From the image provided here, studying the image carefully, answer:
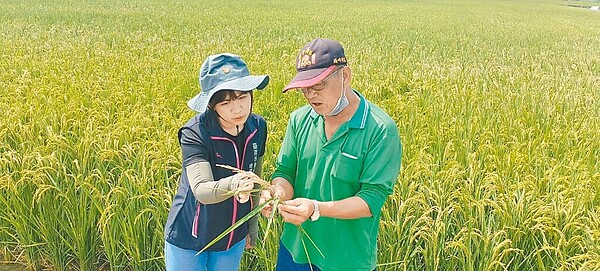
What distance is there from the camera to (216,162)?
200 centimetres

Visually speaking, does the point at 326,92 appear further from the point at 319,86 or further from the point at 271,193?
the point at 271,193

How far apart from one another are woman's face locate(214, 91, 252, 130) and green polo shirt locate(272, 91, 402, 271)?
0.24 meters

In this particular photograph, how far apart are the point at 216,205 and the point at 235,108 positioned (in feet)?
1.49

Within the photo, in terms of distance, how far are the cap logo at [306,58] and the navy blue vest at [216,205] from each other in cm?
42

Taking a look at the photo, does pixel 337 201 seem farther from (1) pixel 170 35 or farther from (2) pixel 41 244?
(1) pixel 170 35

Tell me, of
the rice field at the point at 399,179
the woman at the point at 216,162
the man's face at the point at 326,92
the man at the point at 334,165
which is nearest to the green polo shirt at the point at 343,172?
the man at the point at 334,165

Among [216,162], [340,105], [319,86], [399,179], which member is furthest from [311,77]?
[399,179]

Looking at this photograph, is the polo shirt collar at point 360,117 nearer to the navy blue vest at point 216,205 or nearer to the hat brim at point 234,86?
the hat brim at point 234,86

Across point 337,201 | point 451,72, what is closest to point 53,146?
point 337,201

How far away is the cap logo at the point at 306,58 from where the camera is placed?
1764 mm

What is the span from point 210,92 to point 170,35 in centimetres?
1020

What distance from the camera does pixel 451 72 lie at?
7.30m

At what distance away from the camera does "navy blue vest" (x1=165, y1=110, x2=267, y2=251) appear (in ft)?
6.55

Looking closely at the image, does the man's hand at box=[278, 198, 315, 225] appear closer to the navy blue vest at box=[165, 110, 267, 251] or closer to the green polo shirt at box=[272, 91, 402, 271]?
the green polo shirt at box=[272, 91, 402, 271]
